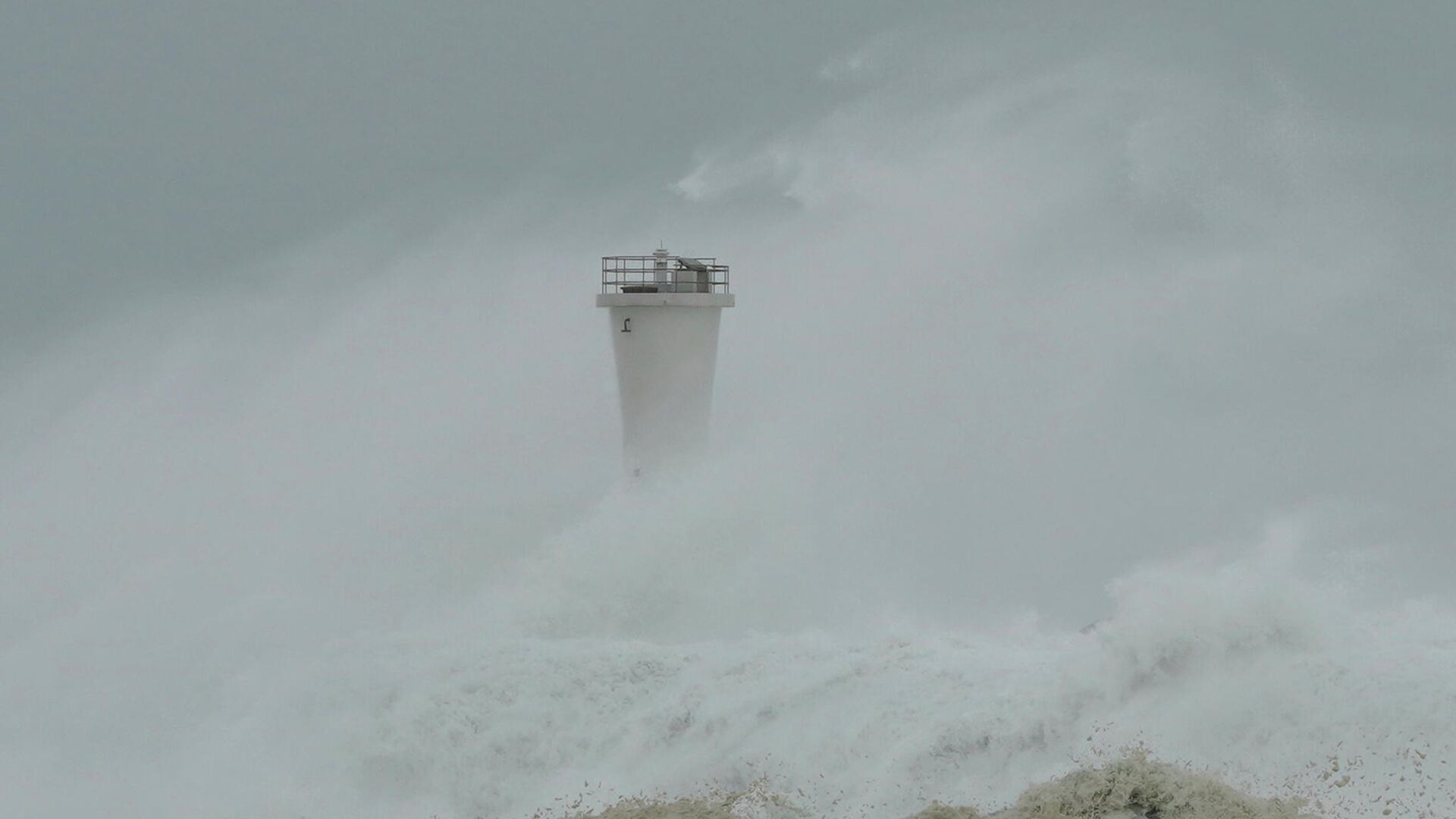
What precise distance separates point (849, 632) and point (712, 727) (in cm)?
666

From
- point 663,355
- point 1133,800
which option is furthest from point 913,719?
point 663,355

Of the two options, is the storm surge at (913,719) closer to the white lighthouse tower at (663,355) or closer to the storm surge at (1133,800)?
the storm surge at (1133,800)

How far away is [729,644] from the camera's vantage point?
24.6 m

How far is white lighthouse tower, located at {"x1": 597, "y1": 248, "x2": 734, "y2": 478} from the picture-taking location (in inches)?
1174

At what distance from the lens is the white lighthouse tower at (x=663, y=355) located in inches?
1174

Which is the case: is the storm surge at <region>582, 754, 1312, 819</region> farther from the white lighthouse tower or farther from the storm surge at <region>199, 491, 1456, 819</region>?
the white lighthouse tower

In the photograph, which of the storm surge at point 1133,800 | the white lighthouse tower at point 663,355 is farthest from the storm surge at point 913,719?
the white lighthouse tower at point 663,355

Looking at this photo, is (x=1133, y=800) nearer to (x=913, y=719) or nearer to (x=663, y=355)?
(x=913, y=719)

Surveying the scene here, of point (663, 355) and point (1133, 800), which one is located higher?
point (663, 355)

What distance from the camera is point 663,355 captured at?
29.8 meters

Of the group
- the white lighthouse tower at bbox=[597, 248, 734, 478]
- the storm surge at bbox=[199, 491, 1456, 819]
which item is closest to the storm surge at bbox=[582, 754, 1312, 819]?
the storm surge at bbox=[199, 491, 1456, 819]

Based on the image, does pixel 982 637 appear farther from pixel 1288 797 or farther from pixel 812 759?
pixel 1288 797

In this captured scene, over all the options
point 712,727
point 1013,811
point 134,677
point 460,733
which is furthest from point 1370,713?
point 134,677

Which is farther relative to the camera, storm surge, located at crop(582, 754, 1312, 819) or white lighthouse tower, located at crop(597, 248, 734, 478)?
white lighthouse tower, located at crop(597, 248, 734, 478)
